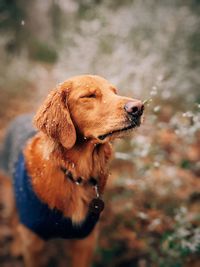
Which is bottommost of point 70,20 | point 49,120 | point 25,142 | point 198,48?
point 25,142

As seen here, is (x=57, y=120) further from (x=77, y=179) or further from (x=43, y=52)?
(x=43, y=52)

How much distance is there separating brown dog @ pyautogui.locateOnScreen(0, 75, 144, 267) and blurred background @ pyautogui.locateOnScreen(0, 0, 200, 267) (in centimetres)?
67

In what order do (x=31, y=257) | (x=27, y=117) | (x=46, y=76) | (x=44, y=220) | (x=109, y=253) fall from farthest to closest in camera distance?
(x=46, y=76), (x=27, y=117), (x=109, y=253), (x=31, y=257), (x=44, y=220)

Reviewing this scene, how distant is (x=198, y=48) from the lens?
6297mm

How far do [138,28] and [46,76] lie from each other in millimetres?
1780

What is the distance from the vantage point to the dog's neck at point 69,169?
2.92 m

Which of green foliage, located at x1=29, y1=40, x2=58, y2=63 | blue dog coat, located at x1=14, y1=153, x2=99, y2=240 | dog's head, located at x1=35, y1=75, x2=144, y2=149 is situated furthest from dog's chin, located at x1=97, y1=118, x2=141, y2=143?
green foliage, located at x1=29, y1=40, x2=58, y2=63

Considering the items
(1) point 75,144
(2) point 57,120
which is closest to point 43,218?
(1) point 75,144

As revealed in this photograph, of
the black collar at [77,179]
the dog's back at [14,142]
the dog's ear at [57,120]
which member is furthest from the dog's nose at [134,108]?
the dog's back at [14,142]

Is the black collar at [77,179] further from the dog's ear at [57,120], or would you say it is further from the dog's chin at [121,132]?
the dog's chin at [121,132]

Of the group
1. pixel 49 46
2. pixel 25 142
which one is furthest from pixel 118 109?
pixel 49 46

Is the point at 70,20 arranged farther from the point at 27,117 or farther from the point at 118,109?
the point at 118,109

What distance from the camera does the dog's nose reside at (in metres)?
2.56

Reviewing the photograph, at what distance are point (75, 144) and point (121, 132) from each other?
409 millimetres
